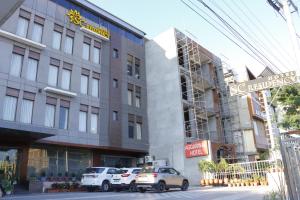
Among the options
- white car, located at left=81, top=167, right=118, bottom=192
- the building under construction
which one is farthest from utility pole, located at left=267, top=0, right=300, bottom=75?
the building under construction

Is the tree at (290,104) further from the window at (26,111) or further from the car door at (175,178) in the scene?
the window at (26,111)

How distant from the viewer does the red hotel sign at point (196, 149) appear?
28359mm

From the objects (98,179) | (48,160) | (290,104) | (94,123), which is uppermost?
(290,104)

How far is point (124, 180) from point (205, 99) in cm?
1982

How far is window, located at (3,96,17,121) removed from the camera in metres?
22.7

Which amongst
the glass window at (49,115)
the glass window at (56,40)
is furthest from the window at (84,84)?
the glass window at (49,115)

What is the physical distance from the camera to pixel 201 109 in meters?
34.8

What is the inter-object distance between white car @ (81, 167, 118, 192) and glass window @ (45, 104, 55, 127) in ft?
19.1

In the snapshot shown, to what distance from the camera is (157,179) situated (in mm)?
18578

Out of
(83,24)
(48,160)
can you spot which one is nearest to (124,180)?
(48,160)

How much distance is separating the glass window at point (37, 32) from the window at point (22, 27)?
686 millimetres

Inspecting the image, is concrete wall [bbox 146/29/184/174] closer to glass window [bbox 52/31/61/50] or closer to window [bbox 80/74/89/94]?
window [bbox 80/74/89/94]

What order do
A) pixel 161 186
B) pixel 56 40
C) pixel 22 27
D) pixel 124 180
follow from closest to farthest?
pixel 161 186 < pixel 124 180 < pixel 22 27 < pixel 56 40

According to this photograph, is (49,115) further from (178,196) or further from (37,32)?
(178,196)
